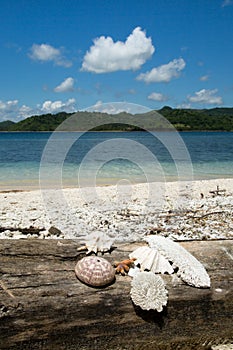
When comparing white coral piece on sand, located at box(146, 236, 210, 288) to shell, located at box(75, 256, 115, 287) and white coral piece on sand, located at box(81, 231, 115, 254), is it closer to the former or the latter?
white coral piece on sand, located at box(81, 231, 115, 254)

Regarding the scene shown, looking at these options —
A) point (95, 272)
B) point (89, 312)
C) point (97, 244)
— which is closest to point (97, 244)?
point (97, 244)

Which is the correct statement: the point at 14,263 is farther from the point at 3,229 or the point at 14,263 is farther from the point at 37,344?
the point at 3,229

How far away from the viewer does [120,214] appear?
1019cm

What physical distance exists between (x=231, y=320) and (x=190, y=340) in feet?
1.60

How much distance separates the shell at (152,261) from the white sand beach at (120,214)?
175 centimetres

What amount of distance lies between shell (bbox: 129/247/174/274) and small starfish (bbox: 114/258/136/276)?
73 millimetres

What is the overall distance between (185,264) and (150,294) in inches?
24.7

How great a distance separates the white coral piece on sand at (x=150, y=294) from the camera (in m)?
3.07

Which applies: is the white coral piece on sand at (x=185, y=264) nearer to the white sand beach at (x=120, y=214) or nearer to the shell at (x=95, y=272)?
the shell at (x=95, y=272)

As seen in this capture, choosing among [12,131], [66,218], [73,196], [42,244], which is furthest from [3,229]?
[12,131]

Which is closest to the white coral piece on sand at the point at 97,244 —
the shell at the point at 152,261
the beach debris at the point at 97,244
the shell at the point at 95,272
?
the beach debris at the point at 97,244

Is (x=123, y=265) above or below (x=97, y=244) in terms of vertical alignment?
below

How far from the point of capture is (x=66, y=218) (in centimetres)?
966

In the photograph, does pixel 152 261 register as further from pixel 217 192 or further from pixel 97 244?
pixel 217 192
